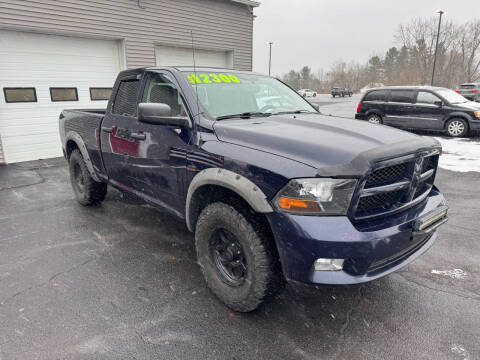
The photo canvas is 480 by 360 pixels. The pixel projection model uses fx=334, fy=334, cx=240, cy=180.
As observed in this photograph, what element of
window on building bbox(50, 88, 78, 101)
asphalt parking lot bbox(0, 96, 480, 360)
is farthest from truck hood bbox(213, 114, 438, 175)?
window on building bbox(50, 88, 78, 101)

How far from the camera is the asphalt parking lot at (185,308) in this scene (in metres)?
2.21

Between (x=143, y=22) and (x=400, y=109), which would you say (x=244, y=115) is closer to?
(x=143, y=22)

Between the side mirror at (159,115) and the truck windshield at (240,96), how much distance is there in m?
0.26

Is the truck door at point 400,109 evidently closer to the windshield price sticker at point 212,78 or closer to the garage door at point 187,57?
the garage door at point 187,57

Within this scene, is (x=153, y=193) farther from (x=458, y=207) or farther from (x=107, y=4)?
(x=107, y=4)

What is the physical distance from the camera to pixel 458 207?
191 inches

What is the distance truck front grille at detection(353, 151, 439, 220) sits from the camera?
6.90 ft

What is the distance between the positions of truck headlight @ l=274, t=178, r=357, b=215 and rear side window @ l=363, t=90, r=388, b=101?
438 inches

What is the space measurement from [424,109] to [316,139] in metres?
10.5

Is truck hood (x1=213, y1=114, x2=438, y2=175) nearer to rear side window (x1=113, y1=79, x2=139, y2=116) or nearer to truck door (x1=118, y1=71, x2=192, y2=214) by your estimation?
→ truck door (x1=118, y1=71, x2=192, y2=214)

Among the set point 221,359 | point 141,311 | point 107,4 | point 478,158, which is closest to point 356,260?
point 221,359

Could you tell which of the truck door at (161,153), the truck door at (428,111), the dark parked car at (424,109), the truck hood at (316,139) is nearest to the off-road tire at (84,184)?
the truck door at (161,153)

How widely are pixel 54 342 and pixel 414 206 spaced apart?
2.69 m

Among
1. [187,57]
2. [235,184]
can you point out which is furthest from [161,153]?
[187,57]
